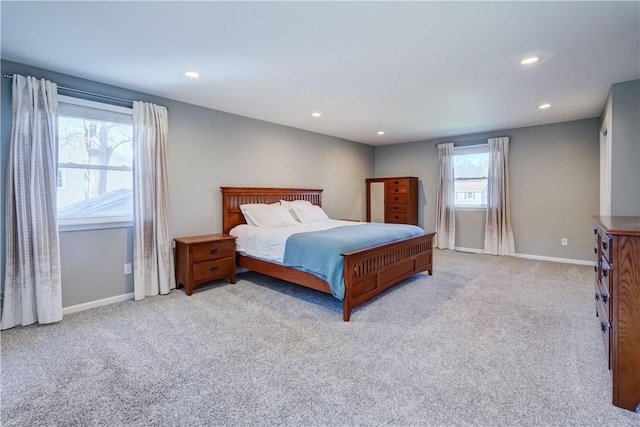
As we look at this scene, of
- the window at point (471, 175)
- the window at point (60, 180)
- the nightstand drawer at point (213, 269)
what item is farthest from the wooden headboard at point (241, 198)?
the window at point (471, 175)

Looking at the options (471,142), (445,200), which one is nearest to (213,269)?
(445,200)

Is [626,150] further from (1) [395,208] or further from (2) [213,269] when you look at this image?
(2) [213,269]

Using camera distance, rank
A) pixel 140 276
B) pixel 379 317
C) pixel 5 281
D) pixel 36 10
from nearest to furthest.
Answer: pixel 36 10
pixel 5 281
pixel 379 317
pixel 140 276

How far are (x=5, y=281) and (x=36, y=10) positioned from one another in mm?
2204

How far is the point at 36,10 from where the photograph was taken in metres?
1.93

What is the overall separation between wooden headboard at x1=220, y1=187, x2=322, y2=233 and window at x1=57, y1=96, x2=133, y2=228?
1.21m

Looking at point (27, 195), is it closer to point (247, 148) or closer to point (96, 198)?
point (96, 198)

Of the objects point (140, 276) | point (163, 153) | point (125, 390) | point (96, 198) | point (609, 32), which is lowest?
point (125, 390)

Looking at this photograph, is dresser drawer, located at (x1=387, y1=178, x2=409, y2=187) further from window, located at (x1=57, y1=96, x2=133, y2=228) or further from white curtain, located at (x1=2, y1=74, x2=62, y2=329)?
white curtain, located at (x1=2, y1=74, x2=62, y2=329)

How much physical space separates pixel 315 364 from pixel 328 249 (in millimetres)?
1125

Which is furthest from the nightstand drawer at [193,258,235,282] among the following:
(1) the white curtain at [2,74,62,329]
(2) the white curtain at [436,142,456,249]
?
(2) the white curtain at [436,142,456,249]

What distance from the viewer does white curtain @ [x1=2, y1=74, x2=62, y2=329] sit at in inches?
103

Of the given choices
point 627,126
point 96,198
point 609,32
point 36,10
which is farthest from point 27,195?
point 627,126

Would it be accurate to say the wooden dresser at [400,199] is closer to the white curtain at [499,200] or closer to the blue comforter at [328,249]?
the white curtain at [499,200]
